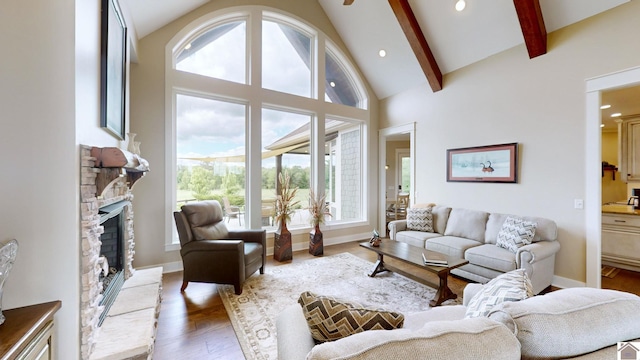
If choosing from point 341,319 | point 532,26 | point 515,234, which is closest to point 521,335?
point 341,319

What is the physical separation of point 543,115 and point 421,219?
7.15ft

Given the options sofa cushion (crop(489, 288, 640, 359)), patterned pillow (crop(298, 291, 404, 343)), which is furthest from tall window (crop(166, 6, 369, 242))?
sofa cushion (crop(489, 288, 640, 359))

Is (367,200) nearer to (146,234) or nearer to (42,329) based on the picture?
(146,234)

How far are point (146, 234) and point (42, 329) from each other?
2.58 m

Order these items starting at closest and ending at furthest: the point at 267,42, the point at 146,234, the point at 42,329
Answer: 1. the point at 42,329
2. the point at 146,234
3. the point at 267,42

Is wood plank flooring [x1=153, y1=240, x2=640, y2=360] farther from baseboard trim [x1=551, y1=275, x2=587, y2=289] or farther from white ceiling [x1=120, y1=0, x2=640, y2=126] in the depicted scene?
white ceiling [x1=120, y1=0, x2=640, y2=126]

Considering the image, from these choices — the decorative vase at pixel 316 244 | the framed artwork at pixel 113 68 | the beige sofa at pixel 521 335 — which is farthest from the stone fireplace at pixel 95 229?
the decorative vase at pixel 316 244

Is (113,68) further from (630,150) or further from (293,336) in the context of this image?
(630,150)

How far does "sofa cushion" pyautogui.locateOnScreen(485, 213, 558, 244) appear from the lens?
3.17 meters

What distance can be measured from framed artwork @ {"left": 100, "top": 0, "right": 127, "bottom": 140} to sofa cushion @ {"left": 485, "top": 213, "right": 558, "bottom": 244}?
453 centimetres

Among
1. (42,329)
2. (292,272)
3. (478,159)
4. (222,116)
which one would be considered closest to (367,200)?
(478,159)

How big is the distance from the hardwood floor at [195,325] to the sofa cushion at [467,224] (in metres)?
0.79

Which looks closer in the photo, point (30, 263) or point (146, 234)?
point (30, 263)

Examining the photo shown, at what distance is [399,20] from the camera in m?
4.07
